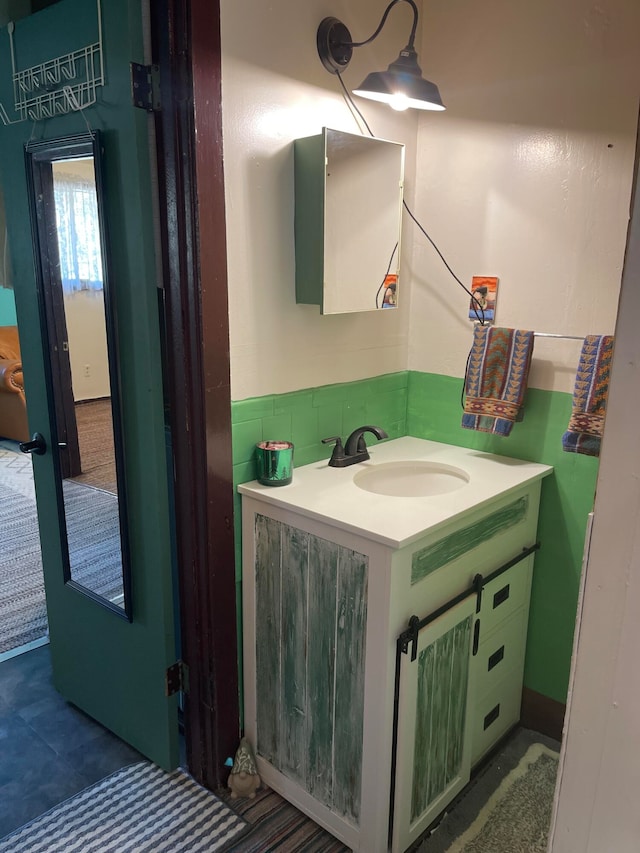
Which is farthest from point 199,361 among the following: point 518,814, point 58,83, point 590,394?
point 518,814

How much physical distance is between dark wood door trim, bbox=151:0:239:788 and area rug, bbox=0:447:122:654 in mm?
298

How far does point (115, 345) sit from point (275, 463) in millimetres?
534

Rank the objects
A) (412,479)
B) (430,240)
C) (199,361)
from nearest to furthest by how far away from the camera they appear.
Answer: (199,361)
(412,479)
(430,240)

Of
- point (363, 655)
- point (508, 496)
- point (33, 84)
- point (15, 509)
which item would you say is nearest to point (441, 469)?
point (508, 496)

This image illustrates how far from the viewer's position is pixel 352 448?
6.53ft

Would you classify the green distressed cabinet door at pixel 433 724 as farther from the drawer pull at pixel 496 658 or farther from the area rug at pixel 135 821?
the area rug at pixel 135 821

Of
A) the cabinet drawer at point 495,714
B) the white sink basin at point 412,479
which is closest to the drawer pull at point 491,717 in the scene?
the cabinet drawer at point 495,714

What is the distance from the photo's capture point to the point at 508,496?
183cm

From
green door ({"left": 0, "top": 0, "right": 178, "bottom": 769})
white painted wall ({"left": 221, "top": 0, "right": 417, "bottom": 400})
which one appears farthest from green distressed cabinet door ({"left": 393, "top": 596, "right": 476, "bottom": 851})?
white painted wall ({"left": 221, "top": 0, "right": 417, "bottom": 400})

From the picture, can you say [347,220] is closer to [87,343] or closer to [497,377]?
[497,377]

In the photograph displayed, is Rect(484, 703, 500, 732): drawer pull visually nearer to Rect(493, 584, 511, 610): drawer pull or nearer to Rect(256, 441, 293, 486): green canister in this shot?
Rect(493, 584, 511, 610): drawer pull

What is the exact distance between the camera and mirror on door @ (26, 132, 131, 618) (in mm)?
1728

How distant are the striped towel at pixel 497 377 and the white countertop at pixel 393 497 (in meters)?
0.13

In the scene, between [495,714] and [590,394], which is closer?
[590,394]
